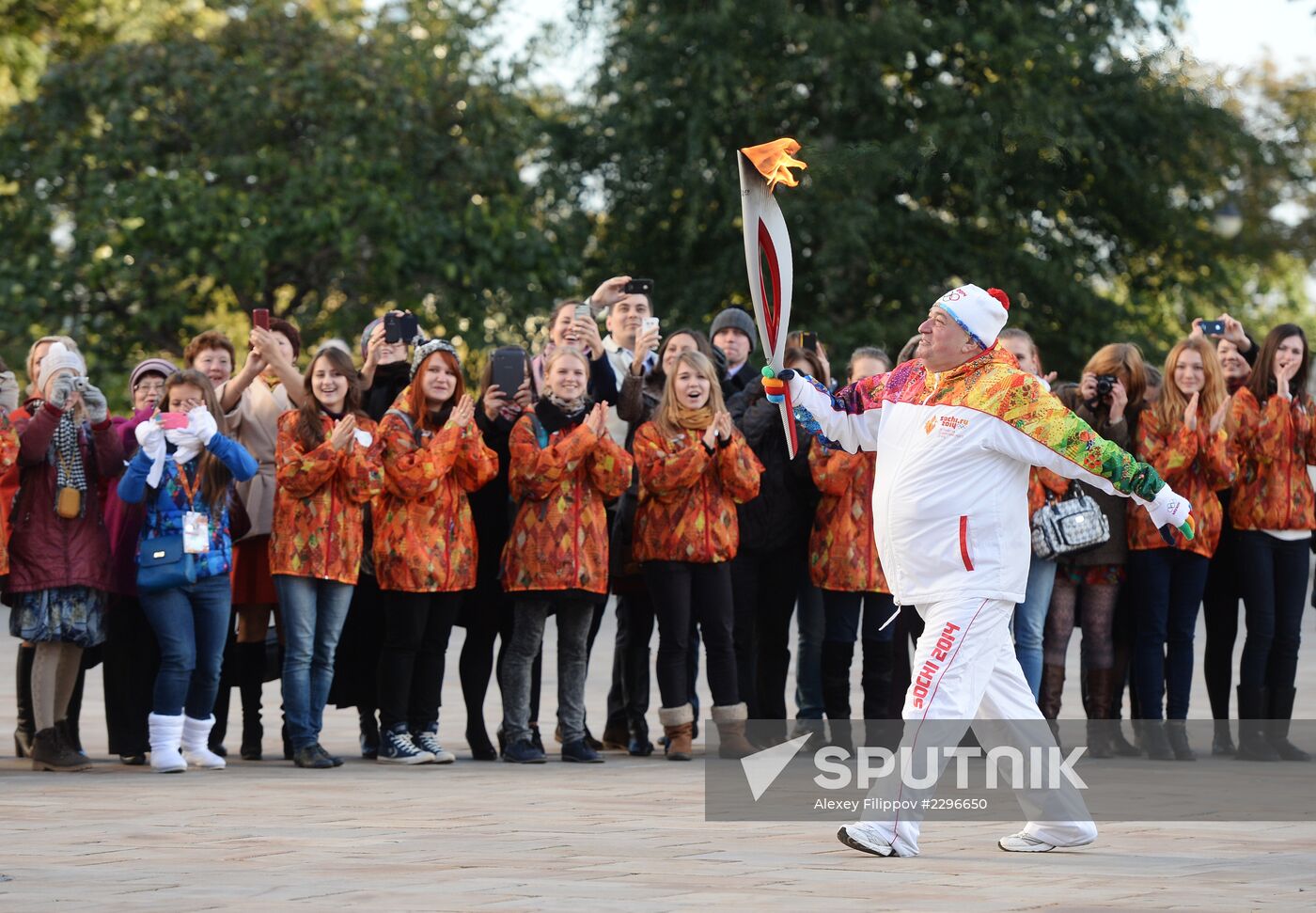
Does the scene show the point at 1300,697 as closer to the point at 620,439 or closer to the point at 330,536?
the point at 620,439

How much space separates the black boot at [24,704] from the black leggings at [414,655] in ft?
5.49

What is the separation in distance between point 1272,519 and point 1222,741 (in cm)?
122

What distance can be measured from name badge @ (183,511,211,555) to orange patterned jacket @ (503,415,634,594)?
147cm

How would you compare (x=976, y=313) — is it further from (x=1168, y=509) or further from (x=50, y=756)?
(x=50, y=756)

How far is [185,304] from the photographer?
960 inches

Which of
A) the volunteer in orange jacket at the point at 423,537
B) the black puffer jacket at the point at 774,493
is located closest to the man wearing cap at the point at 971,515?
the volunteer in orange jacket at the point at 423,537

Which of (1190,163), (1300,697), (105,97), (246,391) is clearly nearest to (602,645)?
(1300,697)

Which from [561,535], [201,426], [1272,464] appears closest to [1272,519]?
[1272,464]

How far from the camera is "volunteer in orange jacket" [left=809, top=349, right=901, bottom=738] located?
9.98 m

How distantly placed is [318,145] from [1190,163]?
1414 cm

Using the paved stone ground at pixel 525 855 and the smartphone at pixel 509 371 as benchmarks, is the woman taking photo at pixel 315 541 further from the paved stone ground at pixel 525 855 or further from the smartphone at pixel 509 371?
the smartphone at pixel 509 371

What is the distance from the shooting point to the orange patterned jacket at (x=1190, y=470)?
10125mm

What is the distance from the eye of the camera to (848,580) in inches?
392

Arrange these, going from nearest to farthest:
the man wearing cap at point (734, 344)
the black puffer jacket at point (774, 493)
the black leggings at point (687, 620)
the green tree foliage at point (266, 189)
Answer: the black leggings at point (687, 620)
the black puffer jacket at point (774, 493)
the man wearing cap at point (734, 344)
the green tree foliage at point (266, 189)
